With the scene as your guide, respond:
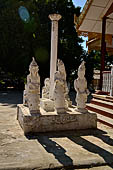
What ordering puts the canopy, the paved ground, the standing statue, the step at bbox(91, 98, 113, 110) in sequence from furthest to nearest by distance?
the canopy → the step at bbox(91, 98, 113, 110) → the standing statue → the paved ground

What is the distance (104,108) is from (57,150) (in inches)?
136

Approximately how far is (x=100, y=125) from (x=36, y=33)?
15.4m

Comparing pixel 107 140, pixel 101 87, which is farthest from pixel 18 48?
pixel 107 140

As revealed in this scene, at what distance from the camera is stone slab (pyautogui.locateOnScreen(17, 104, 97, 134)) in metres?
4.79

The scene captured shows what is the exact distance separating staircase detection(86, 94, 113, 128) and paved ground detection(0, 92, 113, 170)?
828 millimetres

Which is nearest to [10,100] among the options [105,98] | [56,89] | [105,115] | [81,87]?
[105,98]

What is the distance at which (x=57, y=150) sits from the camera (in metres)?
3.72

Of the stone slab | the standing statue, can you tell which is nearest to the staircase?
the stone slab

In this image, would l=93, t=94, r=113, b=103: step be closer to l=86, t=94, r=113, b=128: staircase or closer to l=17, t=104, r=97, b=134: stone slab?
l=86, t=94, r=113, b=128: staircase

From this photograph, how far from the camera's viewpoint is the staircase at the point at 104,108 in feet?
19.4

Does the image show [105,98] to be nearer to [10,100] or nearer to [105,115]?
[105,115]

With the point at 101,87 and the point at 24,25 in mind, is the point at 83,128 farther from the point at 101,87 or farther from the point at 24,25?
the point at 24,25

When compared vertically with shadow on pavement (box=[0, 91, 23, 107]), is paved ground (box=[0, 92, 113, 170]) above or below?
below

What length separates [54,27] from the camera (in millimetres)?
6734
